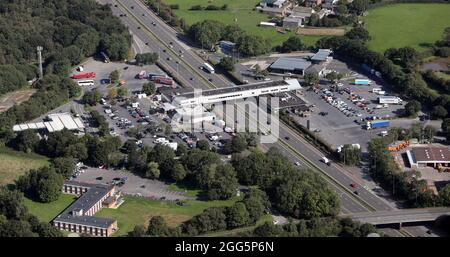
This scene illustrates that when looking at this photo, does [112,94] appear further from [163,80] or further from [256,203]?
[256,203]

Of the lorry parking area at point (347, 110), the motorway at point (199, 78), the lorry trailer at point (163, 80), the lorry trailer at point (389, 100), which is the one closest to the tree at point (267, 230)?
the motorway at point (199, 78)

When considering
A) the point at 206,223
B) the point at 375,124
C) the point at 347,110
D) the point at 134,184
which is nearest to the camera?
the point at 206,223

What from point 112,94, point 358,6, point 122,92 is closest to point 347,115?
point 122,92

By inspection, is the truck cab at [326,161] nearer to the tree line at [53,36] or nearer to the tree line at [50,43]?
the tree line at [50,43]

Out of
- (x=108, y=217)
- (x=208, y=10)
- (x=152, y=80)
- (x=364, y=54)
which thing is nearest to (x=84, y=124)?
(x=152, y=80)

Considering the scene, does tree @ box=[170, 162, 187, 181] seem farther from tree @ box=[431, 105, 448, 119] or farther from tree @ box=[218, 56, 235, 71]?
tree @ box=[431, 105, 448, 119]
